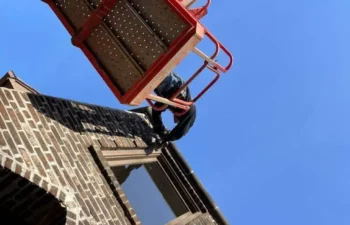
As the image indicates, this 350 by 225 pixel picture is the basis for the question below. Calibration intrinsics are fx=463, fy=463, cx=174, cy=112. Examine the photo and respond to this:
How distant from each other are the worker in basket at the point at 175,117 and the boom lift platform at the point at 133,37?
0.85 meters

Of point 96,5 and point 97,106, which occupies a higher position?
point 96,5

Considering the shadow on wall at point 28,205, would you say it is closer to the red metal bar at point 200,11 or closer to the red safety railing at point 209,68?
the red safety railing at point 209,68

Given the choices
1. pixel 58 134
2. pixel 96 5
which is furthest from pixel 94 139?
pixel 96 5

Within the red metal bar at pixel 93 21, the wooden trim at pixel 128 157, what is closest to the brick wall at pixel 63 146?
the wooden trim at pixel 128 157

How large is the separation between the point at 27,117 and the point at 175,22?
2.16 meters

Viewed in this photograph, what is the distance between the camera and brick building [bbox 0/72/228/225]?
476 cm

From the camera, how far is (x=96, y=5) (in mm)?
6234

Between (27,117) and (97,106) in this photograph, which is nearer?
(27,117)

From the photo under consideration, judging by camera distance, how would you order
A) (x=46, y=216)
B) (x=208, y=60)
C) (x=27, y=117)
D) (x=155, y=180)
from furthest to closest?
(x=155, y=180) → (x=208, y=60) → (x=27, y=117) → (x=46, y=216)

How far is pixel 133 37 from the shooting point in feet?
19.7

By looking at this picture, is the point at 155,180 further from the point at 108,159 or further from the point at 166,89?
the point at 166,89

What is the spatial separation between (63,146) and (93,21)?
171 centimetres

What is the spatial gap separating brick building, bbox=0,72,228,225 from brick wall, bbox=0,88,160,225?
1 cm

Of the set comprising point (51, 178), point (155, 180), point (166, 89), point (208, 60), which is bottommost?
point (155, 180)
